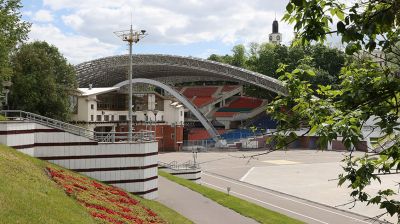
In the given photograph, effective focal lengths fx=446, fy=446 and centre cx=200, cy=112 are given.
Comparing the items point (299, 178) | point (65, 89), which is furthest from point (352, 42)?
point (65, 89)

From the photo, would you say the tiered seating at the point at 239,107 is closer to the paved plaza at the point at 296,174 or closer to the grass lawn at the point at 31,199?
the paved plaza at the point at 296,174

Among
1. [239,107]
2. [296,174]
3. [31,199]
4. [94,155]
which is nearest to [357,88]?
[31,199]

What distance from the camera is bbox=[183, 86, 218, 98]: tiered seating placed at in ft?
383

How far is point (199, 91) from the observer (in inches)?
4688

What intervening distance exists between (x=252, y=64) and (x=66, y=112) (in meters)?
81.7

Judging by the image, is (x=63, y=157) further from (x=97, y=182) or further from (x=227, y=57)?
(x=227, y=57)

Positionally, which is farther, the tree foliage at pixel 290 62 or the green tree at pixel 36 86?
the tree foliage at pixel 290 62

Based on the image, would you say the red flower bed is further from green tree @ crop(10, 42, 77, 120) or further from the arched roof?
the arched roof

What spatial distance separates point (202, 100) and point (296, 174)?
59500 mm

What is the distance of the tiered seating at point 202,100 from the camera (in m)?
111

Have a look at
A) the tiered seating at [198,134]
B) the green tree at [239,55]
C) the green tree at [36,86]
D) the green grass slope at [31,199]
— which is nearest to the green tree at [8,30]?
the green tree at [36,86]

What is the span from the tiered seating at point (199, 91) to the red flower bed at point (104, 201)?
89.9m

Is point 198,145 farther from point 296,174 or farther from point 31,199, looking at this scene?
point 31,199

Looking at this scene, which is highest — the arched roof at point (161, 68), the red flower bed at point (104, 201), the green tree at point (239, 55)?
the green tree at point (239, 55)
